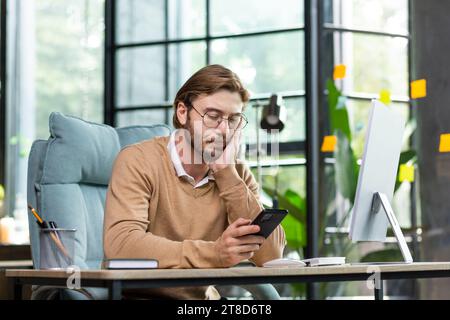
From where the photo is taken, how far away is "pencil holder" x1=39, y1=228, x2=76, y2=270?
197 cm

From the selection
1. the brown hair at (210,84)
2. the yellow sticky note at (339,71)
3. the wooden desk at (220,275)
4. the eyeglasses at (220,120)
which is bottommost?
the wooden desk at (220,275)

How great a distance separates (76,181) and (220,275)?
40.7 inches

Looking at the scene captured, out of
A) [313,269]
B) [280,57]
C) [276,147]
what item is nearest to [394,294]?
[276,147]

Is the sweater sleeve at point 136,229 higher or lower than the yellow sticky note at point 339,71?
lower

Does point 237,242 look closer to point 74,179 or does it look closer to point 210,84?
point 210,84

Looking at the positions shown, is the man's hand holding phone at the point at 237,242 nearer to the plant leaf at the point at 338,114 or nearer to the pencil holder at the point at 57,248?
the pencil holder at the point at 57,248

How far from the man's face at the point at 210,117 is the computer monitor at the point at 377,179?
0.37 meters

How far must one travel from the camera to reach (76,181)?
2684 millimetres

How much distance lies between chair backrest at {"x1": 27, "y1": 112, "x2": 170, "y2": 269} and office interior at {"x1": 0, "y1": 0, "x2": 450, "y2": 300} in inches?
46.1

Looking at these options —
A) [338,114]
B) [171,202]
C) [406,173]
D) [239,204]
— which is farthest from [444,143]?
[171,202]

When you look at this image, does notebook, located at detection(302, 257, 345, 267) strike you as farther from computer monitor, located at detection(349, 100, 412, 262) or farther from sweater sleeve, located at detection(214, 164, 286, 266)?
sweater sleeve, located at detection(214, 164, 286, 266)

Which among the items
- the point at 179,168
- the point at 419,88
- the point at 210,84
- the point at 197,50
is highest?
the point at 197,50

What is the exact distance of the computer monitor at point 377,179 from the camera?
2.25 metres

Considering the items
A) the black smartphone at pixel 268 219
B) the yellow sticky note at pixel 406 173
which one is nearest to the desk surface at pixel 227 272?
the black smartphone at pixel 268 219
